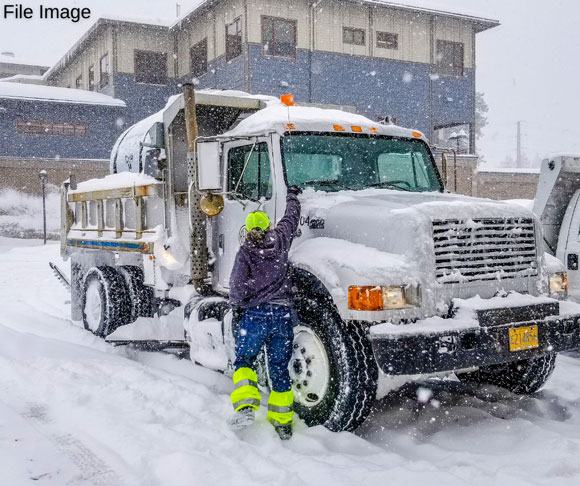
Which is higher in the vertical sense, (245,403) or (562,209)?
(562,209)

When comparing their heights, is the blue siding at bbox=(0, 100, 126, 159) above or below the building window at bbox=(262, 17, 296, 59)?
below

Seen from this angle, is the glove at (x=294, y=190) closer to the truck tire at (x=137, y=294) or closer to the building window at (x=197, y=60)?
the truck tire at (x=137, y=294)

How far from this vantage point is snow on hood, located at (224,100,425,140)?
5.91 metres

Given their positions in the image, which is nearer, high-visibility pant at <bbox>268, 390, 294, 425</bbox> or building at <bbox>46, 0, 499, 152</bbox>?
high-visibility pant at <bbox>268, 390, 294, 425</bbox>

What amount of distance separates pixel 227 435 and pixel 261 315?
2.99 feet

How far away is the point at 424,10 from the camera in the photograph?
2745 cm

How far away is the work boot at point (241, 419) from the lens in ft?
16.0

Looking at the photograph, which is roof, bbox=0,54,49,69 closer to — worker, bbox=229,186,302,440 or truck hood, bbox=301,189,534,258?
truck hood, bbox=301,189,534,258

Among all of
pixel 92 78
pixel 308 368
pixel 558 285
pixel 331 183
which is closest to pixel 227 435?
pixel 308 368

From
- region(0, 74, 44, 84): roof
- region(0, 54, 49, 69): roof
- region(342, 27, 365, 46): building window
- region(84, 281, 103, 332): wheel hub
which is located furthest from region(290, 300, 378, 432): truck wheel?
region(0, 54, 49, 69): roof

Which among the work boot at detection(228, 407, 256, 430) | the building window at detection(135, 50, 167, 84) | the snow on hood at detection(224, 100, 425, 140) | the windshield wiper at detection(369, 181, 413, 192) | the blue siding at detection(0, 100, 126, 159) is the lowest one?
the work boot at detection(228, 407, 256, 430)

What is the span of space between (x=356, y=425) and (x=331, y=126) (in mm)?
2702

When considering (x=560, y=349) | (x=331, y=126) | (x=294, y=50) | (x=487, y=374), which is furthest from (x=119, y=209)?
(x=294, y=50)

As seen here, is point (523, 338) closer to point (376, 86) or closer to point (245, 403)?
point (245, 403)
